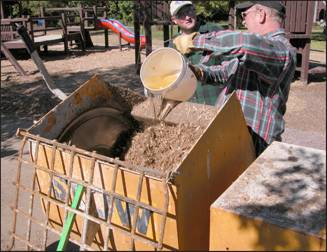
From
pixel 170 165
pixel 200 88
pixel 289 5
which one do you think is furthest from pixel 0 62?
pixel 170 165

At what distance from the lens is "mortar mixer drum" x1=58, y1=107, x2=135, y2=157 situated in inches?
111

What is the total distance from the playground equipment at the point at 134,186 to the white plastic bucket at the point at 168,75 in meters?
0.27

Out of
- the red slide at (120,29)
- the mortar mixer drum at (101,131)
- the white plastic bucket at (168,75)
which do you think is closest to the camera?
the white plastic bucket at (168,75)

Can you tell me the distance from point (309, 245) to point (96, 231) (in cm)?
126

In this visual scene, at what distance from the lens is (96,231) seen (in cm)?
235

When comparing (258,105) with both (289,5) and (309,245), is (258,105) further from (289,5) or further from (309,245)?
(289,5)

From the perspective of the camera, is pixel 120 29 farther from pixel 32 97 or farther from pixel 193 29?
pixel 193 29

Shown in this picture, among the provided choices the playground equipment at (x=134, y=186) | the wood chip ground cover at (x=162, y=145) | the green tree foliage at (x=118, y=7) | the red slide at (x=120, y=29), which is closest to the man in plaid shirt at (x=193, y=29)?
the wood chip ground cover at (x=162, y=145)

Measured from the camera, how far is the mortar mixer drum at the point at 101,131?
9.28 feet

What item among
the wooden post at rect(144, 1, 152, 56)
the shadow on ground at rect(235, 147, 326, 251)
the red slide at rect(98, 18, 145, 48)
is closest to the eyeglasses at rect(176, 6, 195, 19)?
the shadow on ground at rect(235, 147, 326, 251)

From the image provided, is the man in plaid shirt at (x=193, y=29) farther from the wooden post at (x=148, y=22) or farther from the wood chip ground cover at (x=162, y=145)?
the wooden post at (x=148, y=22)

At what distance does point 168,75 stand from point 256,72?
671mm

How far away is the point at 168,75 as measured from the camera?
2730 mm

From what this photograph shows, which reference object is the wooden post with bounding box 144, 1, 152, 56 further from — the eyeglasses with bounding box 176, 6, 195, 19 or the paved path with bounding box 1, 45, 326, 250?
the eyeglasses with bounding box 176, 6, 195, 19
